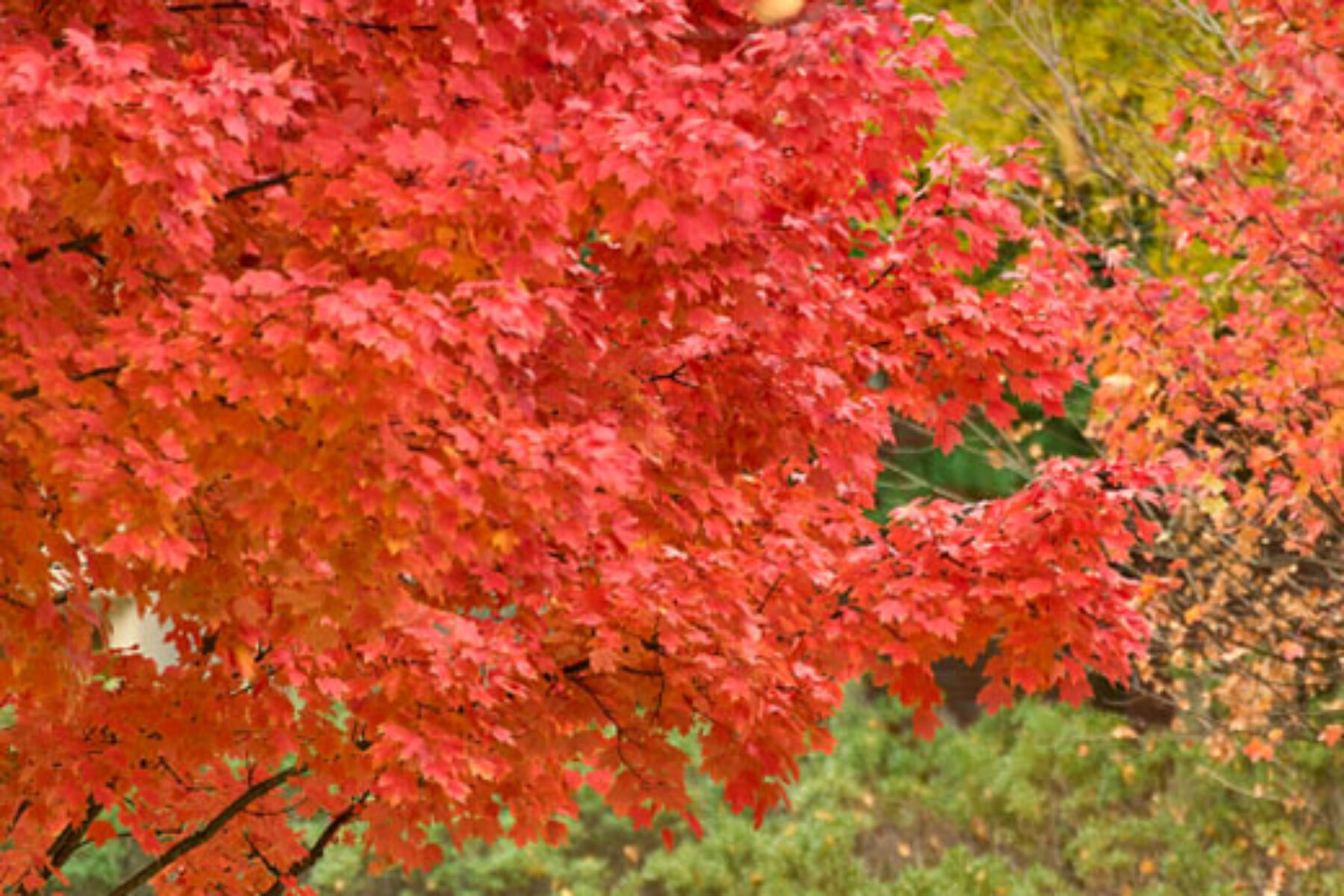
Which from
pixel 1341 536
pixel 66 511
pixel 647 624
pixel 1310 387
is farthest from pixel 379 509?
pixel 1341 536

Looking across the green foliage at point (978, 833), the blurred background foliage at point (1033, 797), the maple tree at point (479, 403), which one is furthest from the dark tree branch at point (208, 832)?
the green foliage at point (978, 833)

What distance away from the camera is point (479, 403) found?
5.02 metres

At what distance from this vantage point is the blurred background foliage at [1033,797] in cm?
1500

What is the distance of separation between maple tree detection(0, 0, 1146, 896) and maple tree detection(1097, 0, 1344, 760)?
2387 mm

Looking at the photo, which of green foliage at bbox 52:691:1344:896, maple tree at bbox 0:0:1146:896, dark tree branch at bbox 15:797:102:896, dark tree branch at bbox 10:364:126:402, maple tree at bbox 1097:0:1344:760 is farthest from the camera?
green foliage at bbox 52:691:1344:896

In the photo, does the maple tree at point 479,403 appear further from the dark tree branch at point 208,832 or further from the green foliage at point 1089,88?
the green foliage at point 1089,88

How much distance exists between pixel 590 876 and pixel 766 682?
34.9ft

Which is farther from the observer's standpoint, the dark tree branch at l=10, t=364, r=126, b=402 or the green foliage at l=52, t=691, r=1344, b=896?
the green foliage at l=52, t=691, r=1344, b=896

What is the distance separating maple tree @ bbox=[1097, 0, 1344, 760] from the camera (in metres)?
9.87

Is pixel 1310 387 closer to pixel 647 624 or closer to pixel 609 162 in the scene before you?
pixel 647 624

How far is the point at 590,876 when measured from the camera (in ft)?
55.1

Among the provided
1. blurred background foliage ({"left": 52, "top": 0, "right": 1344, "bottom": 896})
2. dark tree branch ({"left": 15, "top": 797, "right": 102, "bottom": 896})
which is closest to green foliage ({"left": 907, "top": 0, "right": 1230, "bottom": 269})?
blurred background foliage ({"left": 52, "top": 0, "right": 1344, "bottom": 896})

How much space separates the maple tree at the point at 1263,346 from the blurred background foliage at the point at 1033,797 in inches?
84.5

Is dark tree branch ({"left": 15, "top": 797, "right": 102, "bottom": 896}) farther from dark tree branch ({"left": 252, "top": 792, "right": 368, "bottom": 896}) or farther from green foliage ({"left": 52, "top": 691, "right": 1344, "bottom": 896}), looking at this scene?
green foliage ({"left": 52, "top": 691, "right": 1344, "bottom": 896})
